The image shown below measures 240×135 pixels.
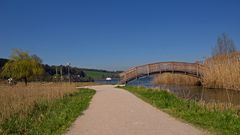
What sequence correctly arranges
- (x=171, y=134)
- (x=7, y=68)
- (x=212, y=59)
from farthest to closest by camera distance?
Answer: (x=7, y=68) < (x=212, y=59) < (x=171, y=134)

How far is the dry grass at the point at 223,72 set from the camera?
30.4 meters

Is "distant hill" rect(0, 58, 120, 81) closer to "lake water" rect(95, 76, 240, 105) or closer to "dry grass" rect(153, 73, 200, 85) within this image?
"dry grass" rect(153, 73, 200, 85)

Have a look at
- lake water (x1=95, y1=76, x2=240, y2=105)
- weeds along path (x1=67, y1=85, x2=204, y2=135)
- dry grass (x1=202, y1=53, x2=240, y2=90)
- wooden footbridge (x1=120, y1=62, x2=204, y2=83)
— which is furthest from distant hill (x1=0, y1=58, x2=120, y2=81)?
weeds along path (x1=67, y1=85, x2=204, y2=135)

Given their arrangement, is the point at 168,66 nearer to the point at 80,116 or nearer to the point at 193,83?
the point at 193,83

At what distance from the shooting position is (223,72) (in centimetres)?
3409

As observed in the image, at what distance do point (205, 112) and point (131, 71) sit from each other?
33773 mm

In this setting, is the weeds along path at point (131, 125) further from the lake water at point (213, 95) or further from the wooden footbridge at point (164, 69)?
the wooden footbridge at point (164, 69)

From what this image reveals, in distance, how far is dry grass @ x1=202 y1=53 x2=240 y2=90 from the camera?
30442 mm

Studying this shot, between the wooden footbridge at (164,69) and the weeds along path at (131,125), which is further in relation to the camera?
the wooden footbridge at (164,69)

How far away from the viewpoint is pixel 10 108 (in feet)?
53.1

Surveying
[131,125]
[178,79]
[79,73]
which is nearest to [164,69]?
[178,79]

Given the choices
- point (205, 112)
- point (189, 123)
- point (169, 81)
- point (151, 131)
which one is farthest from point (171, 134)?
point (169, 81)

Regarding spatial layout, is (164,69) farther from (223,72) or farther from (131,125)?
(131,125)

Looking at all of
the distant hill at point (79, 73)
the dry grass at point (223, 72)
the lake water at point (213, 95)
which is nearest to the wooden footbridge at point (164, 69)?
the dry grass at point (223, 72)
